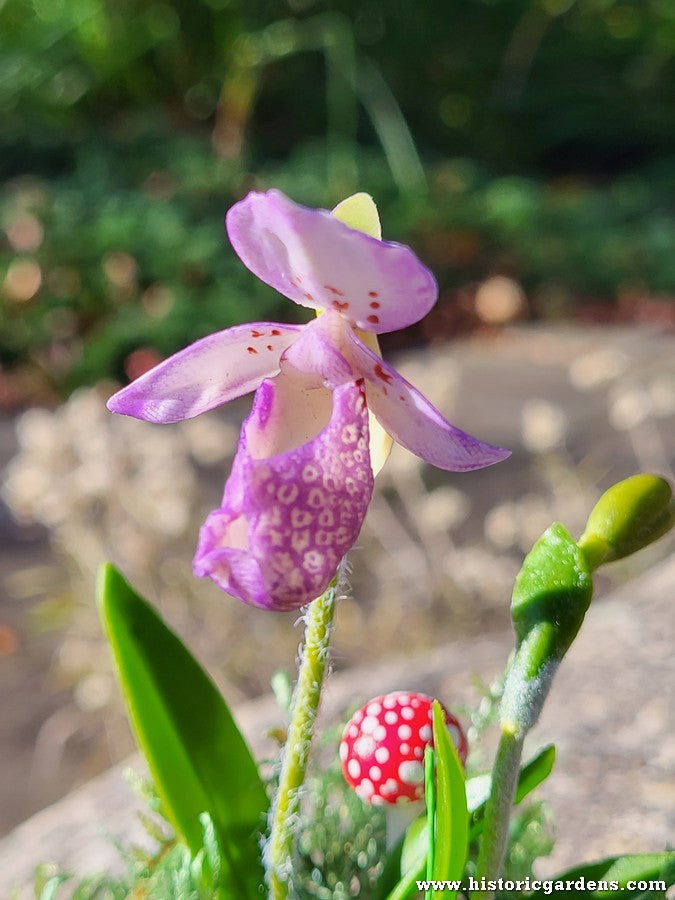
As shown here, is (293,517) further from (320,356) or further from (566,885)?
(566,885)

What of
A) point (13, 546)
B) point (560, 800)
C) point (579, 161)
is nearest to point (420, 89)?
point (579, 161)

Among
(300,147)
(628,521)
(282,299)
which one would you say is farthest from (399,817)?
(300,147)

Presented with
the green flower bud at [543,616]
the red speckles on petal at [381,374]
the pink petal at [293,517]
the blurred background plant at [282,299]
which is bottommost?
the blurred background plant at [282,299]

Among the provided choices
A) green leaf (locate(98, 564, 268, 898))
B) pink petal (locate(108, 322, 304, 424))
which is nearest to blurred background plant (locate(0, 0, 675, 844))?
green leaf (locate(98, 564, 268, 898))

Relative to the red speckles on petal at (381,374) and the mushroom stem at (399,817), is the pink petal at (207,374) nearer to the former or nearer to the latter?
the red speckles on petal at (381,374)

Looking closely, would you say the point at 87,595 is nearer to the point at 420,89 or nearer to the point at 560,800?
the point at 560,800

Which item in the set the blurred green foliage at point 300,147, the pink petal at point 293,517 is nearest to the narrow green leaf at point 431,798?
the pink petal at point 293,517

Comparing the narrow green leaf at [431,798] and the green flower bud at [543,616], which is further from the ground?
the green flower bud at [543,616]
